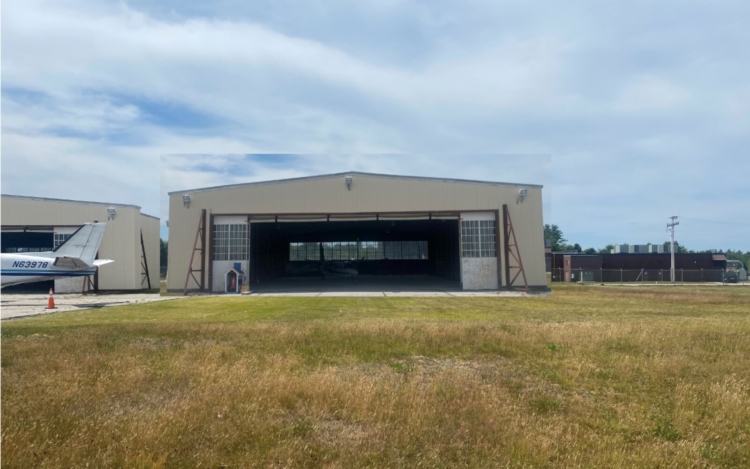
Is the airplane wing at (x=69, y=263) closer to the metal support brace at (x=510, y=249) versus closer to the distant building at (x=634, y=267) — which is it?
the metal support brace at (x=510, y=249)

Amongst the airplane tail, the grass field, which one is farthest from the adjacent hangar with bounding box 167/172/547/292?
the grass field

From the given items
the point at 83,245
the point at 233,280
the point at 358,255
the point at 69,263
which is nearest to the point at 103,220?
the point at 83,245

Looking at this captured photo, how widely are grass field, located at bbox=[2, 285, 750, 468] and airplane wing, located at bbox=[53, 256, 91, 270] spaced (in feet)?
58.1

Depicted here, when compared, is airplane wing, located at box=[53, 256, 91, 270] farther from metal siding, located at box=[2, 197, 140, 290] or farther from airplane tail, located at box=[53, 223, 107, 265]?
metal siding, located at box=[2, 197, 140, 290]

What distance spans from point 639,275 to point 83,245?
5991cm

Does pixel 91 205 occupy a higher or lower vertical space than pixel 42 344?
higher

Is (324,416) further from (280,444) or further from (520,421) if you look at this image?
(520,421)

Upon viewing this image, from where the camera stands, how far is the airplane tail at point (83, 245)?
29.7 m

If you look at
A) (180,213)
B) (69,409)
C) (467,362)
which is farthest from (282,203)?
(69,409)

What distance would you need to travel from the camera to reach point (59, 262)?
27766 mm

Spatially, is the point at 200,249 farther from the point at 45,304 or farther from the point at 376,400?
the point at 376,400

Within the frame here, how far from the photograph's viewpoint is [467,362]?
9523 millimetres

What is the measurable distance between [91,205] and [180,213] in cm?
848

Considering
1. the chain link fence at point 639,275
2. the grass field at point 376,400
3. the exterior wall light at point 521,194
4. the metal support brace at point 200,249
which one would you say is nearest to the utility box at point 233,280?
the metal support brace at point 200,249
